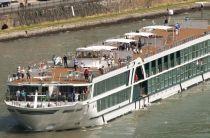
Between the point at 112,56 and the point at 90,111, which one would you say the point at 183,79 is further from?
the point at 90,111

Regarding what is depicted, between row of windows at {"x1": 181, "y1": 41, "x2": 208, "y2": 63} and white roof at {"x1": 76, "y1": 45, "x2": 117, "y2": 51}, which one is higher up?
white roof at {"x1": 76, "y1": 45, "x2": 117, "y2": 51}

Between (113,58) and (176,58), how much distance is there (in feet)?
15.7

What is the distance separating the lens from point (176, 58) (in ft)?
172

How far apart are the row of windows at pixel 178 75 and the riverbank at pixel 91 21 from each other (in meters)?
23.4

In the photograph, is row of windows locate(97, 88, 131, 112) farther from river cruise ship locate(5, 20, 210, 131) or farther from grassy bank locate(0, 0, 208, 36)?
grassy bank locate(0, 0, 208, 36)

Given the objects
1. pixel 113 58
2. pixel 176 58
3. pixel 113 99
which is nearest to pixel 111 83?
pixel 113 99

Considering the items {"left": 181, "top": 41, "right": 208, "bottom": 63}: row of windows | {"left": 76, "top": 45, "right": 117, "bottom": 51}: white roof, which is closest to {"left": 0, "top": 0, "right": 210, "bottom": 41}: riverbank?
{"left": 181, "top": 41, "right": 208, "bottom": 63}: row of windows

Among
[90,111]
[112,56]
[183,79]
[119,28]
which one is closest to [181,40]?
[183,79]

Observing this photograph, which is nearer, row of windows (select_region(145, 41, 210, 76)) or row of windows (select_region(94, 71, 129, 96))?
row of windows (select_region(94, 71, 129, 96))

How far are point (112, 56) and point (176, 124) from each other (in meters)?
5.35

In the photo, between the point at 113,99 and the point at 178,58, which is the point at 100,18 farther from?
the point at 113,99

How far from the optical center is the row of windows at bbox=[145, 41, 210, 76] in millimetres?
50125

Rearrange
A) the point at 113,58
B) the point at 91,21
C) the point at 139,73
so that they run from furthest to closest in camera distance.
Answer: the point at 91,21
the point at 139,73
the point at 113,58

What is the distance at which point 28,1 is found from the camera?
8881 centimetres
